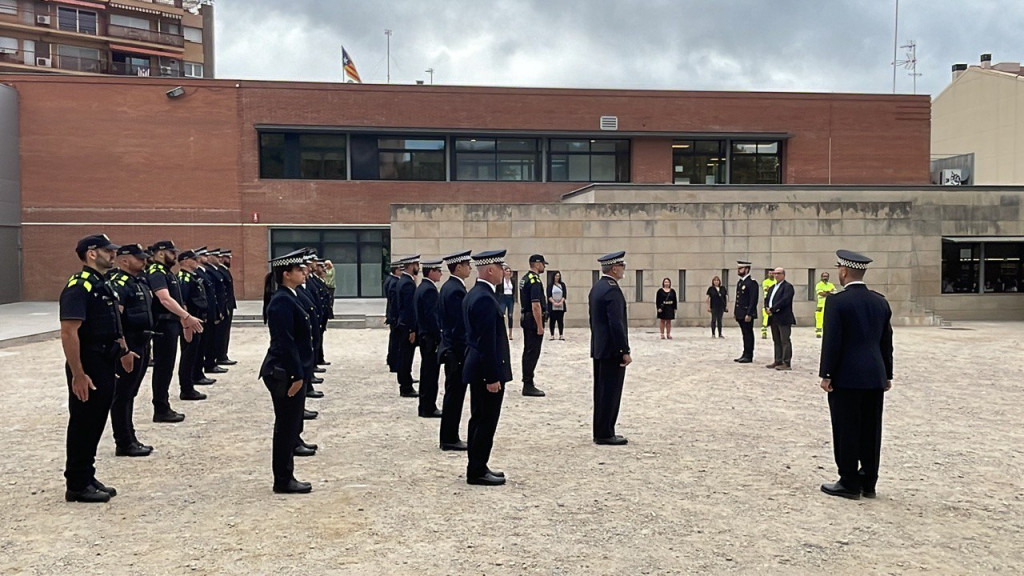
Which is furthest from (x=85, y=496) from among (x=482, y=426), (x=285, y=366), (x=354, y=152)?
(x=354, y=152)

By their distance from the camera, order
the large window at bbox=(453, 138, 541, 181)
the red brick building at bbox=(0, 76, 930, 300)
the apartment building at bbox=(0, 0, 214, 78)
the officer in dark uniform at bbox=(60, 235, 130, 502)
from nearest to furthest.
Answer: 1. the officer in dark uniform at bbox=(60, 235, 130, 502)
2. the red brick building at bbox=(0, 76, 930, 300)
3. the large window at bbox=(453, 138, 541, 181)
4. the apartment building at bbox=(0, 0, 214, 78)

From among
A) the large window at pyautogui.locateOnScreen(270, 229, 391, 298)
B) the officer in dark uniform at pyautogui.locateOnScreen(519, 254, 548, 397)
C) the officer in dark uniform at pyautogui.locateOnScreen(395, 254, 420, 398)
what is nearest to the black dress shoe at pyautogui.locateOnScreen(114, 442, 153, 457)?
the officer in dark uniform at pyautogui.locateOnScreen(395, 254, 420, 398)

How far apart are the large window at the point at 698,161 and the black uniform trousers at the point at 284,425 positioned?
95.6 feet

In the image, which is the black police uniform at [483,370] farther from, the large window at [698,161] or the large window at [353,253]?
the large window at [698,161]

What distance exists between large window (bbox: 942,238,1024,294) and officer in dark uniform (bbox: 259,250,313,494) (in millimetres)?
25630

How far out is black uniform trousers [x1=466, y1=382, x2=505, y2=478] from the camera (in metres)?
6.90

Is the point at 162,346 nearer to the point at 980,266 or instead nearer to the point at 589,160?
the point at 589,160

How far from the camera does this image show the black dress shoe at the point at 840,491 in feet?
21.8

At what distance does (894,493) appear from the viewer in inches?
267

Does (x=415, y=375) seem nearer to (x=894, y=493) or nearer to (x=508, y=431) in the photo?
(x=508, y=431)

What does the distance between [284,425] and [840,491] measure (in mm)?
4537

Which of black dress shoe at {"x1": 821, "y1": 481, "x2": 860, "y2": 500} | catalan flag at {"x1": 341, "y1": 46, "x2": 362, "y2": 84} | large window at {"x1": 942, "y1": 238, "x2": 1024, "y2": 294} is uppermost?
catalan flag at {"x1": 341, "y1": 46, "x2": 362, "y2": 84}

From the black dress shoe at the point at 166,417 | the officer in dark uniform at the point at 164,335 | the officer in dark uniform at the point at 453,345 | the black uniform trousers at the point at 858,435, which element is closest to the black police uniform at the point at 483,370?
the officer in dark uniform at the point at 453,345

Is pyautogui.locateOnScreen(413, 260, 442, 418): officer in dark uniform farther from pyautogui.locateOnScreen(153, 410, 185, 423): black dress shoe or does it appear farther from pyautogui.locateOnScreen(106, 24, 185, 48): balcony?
pyautogui.locateOnScreen(106, 24, 185, 48): balcony
